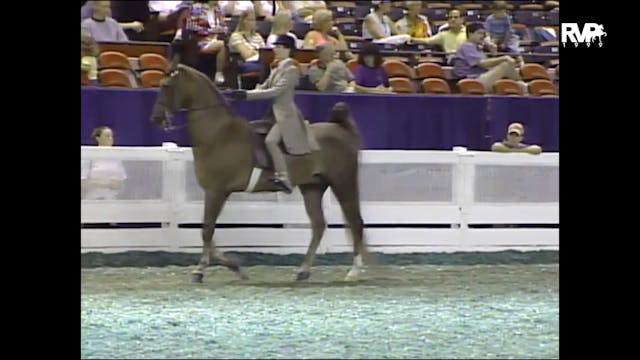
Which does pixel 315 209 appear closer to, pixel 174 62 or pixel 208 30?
pixel 174 62

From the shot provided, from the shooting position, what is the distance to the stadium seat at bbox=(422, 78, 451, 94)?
12.2 meters

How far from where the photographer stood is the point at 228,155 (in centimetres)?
986

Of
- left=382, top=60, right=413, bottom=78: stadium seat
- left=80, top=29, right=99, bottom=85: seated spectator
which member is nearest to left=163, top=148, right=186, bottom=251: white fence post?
left=80, top=29, right=99, bottom=85: seated spectator

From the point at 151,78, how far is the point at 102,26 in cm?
71

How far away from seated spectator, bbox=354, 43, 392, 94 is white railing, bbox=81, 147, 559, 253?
0.64 metres

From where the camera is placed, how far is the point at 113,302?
841cm

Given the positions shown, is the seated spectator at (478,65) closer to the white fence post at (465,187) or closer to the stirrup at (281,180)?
the white fence post at (465,187)
